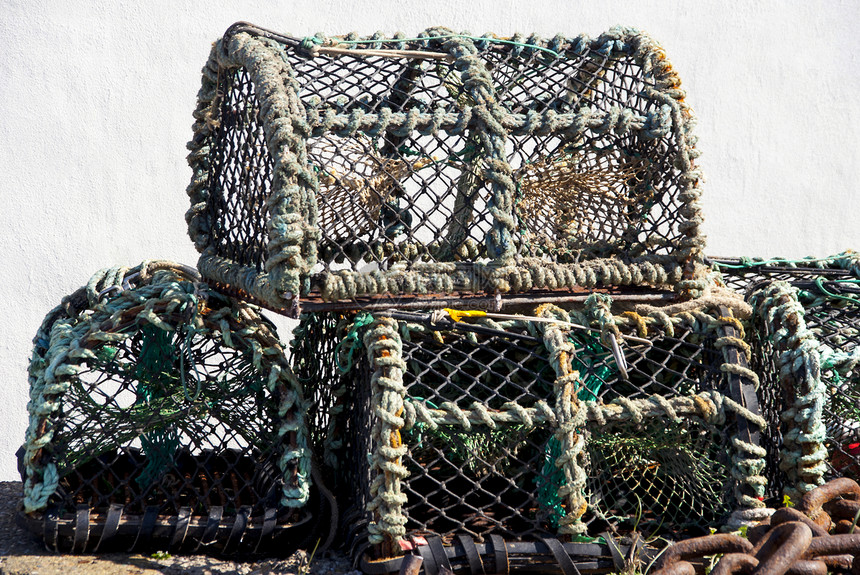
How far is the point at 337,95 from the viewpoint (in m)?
2.18

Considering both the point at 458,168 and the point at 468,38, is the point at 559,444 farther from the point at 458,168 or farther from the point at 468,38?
the point at 468,38

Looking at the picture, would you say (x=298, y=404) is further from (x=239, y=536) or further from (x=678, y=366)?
(x=678, y=366)

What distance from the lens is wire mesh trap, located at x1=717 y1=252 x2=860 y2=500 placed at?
75.1 inches

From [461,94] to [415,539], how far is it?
4.12 ft

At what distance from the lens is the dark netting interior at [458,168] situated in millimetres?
2133

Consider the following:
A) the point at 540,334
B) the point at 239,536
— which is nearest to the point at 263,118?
the point at 540,334

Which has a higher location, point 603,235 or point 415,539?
point 603,235

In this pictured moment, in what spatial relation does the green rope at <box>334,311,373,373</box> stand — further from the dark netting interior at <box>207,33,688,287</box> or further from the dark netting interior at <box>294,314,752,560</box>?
the dark netting interior at <box>207,33,688,287</box>

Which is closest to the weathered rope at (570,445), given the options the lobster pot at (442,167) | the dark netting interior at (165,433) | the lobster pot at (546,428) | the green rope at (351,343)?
the lobster pot at (546,428)

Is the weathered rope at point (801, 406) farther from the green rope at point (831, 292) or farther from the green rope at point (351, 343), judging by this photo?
the green rope at point (351, 343)

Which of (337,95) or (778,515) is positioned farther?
(337,95)

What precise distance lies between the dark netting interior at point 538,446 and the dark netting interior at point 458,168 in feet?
0.93

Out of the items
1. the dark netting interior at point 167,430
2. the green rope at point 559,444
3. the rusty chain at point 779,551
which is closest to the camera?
the rusty chain at point 779,551

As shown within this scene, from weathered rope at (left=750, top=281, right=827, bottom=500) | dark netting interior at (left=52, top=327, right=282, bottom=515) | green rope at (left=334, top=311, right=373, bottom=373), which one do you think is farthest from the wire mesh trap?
dark netting interior at (left=52, top=327, right=282, bottom=515)
